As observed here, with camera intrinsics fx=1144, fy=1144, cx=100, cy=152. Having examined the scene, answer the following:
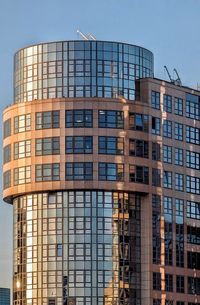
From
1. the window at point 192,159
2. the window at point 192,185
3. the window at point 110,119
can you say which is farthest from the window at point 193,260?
the window at point 110,119

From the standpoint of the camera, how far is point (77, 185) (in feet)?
516

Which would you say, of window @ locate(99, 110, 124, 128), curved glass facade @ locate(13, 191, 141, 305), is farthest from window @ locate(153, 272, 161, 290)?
window @ locate(99, 110, 124, 128)

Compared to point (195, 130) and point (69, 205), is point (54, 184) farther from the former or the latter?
point (195, 130)

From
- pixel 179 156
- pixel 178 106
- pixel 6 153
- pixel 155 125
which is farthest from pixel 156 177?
pixel 6 153

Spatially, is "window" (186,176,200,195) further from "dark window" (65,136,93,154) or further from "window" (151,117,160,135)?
"dark window" (65,136,93,154)

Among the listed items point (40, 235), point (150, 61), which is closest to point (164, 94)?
point (150, 61)

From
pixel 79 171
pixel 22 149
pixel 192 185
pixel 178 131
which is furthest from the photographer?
pixel 192 185

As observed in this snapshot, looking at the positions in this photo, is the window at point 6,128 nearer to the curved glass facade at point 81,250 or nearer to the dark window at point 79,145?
the curved glass facade at point 81,250

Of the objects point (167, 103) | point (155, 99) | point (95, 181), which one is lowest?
point (95, 181)

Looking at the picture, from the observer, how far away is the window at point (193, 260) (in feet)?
545

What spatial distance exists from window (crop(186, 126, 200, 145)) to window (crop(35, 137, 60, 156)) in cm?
2155

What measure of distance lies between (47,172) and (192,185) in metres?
23.7

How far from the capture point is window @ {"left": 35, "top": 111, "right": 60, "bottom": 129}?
6235 inches

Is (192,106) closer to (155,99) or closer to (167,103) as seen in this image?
(167,103)
